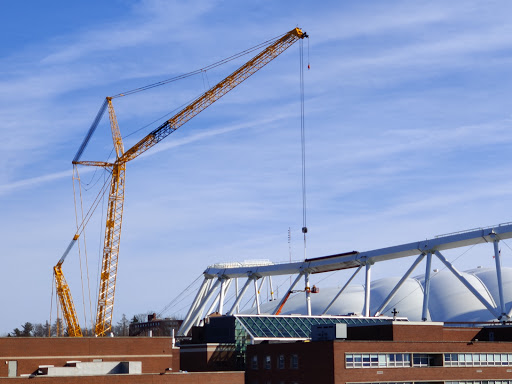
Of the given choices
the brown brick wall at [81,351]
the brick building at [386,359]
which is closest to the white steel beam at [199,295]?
the brick building at [386,359]

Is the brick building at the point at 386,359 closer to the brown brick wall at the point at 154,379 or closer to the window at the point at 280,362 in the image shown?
the window at the point at 280,362

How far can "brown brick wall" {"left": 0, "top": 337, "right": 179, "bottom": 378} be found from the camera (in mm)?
84562

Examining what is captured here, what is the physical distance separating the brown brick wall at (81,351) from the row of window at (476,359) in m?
30.9

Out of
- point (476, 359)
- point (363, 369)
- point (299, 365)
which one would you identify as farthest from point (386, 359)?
point (476, 359)

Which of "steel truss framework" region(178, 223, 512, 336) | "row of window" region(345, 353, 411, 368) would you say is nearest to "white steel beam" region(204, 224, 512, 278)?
"steel truss framework" region(178, 223, 512, 336)

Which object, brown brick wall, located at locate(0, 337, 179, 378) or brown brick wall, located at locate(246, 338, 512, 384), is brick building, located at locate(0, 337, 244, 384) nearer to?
brown brick wall, located at locate(0, 337, 179, 378)

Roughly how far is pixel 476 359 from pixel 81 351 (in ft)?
142

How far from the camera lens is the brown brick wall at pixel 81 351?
8456cm

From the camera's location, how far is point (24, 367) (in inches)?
3337

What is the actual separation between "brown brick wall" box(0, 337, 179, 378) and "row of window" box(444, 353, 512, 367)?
30.9 meters

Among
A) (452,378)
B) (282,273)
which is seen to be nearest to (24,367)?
(452,378)

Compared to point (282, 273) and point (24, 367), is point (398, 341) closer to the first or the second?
point (24, 367)

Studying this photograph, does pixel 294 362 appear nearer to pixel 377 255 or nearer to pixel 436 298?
pixel 377 255

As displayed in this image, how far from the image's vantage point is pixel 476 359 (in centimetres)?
9219
